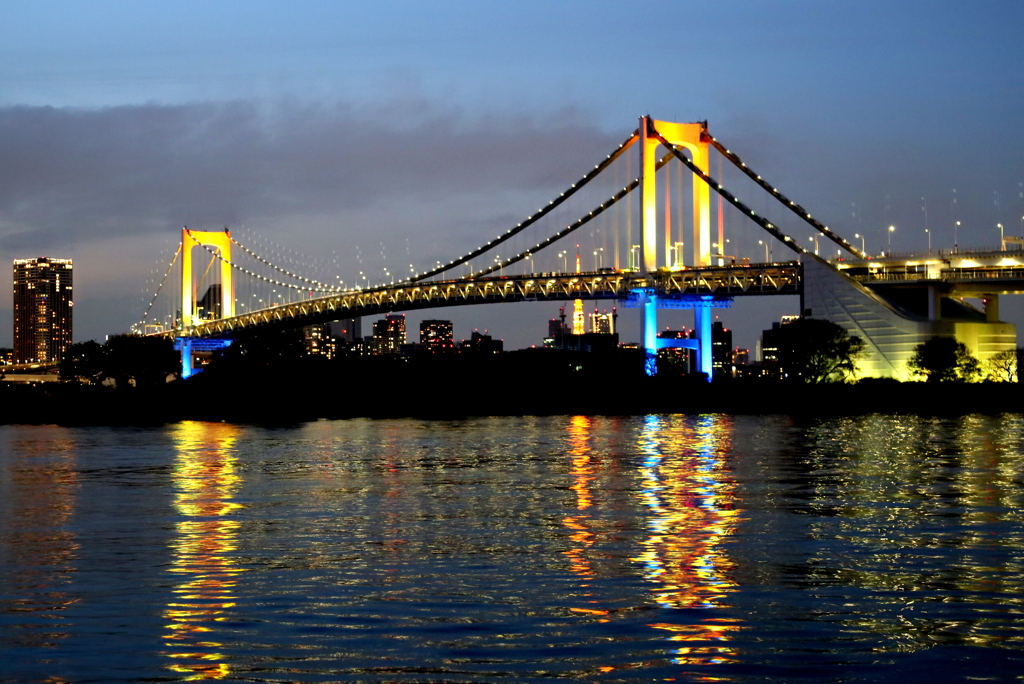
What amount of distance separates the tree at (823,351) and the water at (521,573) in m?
39.3

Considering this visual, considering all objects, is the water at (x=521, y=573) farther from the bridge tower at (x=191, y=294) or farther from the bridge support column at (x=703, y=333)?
the bridge tower at (x=191, y=294)

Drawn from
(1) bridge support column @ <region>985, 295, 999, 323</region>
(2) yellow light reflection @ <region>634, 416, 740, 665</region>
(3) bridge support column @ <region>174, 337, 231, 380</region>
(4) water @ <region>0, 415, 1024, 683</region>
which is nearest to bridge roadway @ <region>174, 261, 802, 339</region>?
(3) bridge support column @ <region>174, 337, 231, 380</region>

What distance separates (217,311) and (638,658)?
320 ft

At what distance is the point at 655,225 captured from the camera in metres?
72.4

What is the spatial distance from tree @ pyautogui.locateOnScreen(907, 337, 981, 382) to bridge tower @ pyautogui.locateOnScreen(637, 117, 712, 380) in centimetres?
1142

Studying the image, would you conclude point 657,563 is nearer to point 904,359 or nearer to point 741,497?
point 741,497

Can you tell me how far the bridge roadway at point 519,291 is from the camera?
234ft

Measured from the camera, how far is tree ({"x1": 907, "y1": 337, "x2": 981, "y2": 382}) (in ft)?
203

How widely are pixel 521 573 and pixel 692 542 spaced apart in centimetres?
282

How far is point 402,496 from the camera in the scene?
20.3m

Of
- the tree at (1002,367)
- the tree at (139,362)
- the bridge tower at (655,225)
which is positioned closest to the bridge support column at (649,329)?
the bridge tower at (655,225)

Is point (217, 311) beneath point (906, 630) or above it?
above

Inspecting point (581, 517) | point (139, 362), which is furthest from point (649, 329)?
point (581, 517)

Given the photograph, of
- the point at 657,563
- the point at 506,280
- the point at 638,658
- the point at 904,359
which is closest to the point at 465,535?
the point at 657,563
